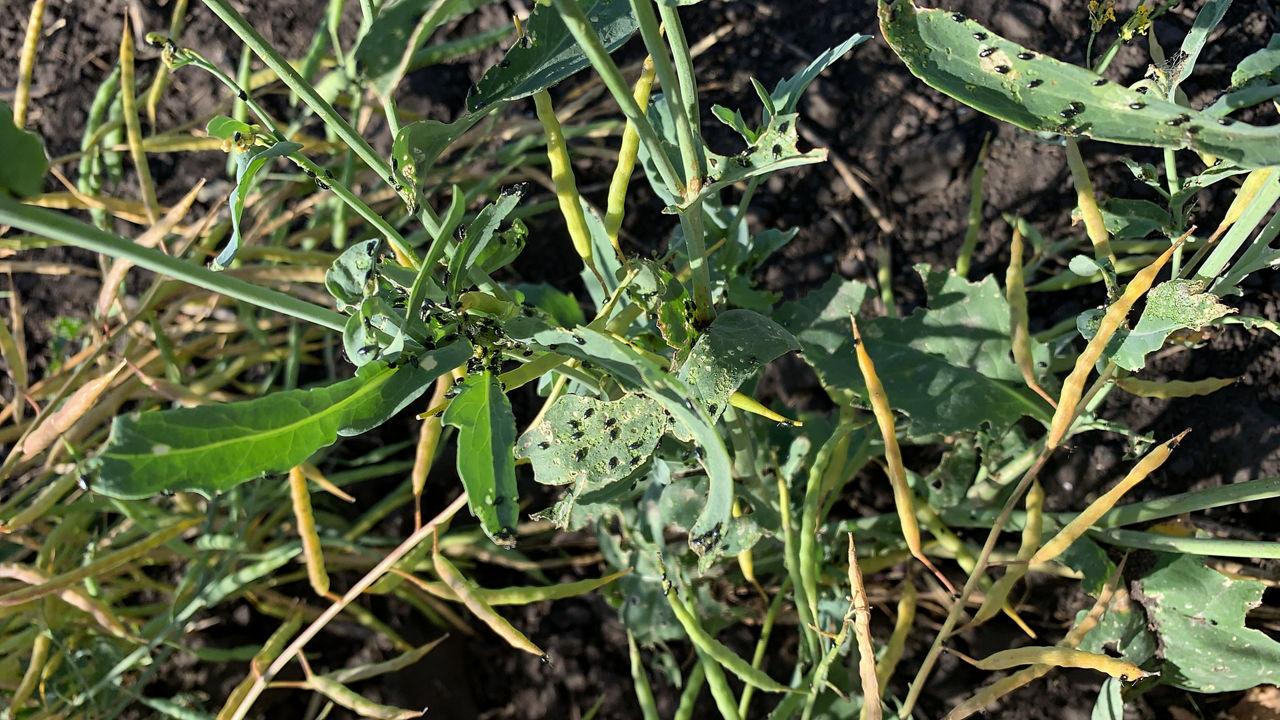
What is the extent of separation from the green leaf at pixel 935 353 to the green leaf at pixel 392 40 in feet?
2.22

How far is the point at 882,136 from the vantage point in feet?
5.35

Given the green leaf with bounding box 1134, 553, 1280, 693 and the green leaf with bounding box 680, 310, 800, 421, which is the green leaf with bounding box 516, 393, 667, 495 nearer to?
the green leaf with bounding box 680, 310, 800, 421

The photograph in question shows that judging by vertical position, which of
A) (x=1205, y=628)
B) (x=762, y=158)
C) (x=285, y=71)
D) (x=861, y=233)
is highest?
(x=285, y=71)

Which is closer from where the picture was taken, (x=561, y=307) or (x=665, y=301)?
(x=665, y=301)

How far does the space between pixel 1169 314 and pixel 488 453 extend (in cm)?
61

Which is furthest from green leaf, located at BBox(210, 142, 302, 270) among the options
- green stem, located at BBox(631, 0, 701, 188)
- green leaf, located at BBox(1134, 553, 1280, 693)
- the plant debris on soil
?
green leaf, located at BBox(1134, 553, 1280, 693)

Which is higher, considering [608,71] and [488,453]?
[608,71]

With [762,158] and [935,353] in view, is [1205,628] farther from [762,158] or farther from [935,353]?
[762,158]

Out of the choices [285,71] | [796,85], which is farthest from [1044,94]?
[285,71]

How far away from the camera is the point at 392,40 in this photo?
502 millimetres

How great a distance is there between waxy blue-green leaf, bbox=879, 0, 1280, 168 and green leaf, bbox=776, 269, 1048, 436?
1.41ft

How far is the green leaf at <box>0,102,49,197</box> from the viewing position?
45 cm

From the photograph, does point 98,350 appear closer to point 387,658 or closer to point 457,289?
point 387,658

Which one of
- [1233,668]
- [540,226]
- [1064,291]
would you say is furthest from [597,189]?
[1233,668]
